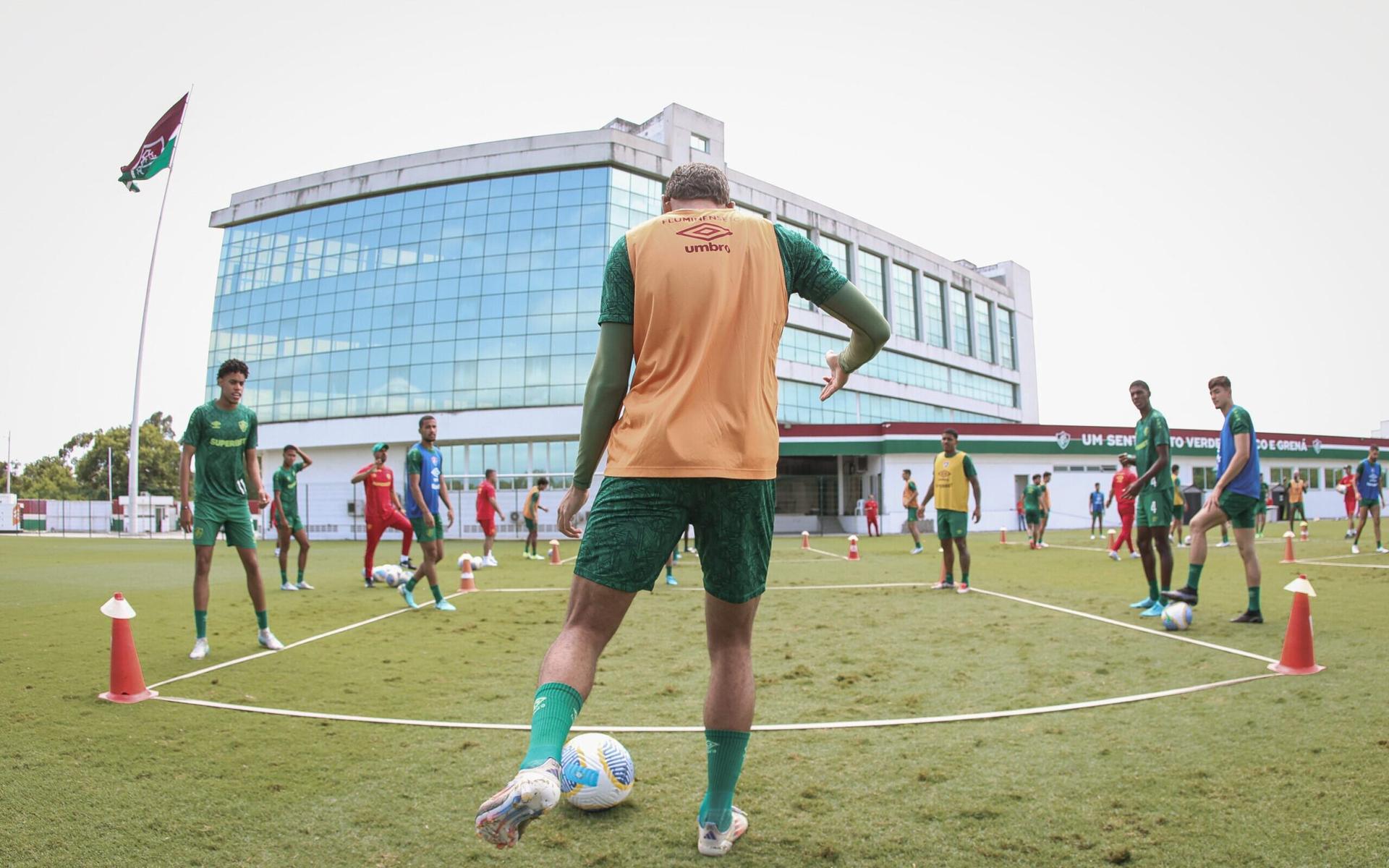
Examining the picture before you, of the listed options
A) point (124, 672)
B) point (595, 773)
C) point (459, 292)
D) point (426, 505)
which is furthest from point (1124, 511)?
point (459, 292)

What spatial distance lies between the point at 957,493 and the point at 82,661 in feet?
30.1

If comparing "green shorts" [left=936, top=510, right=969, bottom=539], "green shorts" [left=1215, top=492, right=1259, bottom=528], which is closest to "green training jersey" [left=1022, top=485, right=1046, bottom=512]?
"green shorts" [left=936, top=510, right=969, bottom=539]

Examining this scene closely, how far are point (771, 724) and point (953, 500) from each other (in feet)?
23.4

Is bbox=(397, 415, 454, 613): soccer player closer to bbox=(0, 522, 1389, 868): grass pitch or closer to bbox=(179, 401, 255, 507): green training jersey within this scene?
bbox=(0, 522, 1389, 868): grass pitch

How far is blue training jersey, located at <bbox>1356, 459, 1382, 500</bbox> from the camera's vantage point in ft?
55.0

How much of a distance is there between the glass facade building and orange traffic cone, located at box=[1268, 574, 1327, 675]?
119 ft

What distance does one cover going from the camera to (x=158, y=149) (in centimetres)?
3416

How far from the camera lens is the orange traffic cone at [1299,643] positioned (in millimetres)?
5180

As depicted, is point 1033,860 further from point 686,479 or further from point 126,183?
point 126,183

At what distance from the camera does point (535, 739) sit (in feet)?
6.14

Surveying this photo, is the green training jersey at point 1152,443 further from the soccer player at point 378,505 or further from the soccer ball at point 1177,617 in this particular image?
the soccer player at point 378,505

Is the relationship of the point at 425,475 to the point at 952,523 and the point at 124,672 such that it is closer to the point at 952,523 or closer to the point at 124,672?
the point at 124,672

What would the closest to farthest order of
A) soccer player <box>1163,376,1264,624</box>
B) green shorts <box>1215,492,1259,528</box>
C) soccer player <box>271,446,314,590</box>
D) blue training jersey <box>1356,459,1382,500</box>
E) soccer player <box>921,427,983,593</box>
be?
soccer player <box>1163,376,1264,624</box> → green shorts <box>1215,492,1259,528</box> → soccer player <box>921,427,983,593</box> → soccer player <box>271,446,314,590</box> → blue training jersey <box>1356,459,1382,500</box>

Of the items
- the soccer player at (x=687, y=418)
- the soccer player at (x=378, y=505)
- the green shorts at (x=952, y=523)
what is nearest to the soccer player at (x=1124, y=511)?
the green shorts at (x=952, y=523)
